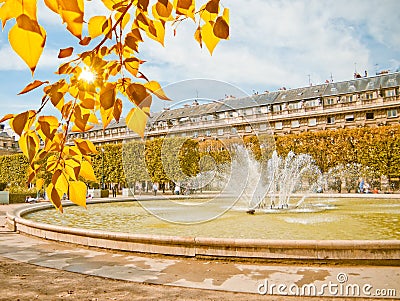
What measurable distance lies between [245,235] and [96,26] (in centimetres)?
889

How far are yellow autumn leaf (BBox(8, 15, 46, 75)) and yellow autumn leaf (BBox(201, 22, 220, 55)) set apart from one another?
2.04 ft

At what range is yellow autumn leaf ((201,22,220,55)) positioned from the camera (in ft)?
4.28

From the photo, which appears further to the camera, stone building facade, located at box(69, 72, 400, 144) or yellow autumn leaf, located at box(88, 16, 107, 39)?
stone building facade, located at box(69, 72, 400, 144)

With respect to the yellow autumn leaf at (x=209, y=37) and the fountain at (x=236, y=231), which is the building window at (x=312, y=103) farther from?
the yellow autumn leaf at (x=209, y=37)

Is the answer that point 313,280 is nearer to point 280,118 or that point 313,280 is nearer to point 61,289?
point 61,289

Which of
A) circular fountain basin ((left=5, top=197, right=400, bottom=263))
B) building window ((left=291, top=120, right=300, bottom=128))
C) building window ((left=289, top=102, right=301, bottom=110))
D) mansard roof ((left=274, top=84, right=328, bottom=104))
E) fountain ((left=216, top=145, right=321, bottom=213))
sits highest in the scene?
mansard roof ((left=274, top=84, right=328, bottom=104))

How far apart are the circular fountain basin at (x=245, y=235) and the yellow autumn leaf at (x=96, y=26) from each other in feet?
20.3

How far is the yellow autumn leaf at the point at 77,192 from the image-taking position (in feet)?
3.70

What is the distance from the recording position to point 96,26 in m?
1.15

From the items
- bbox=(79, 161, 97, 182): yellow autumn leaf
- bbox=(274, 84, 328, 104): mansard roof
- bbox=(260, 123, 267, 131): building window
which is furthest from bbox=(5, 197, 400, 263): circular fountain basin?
bbox=(274, 84, 328, 104): mansard roof

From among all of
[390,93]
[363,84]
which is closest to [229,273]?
[390,93]

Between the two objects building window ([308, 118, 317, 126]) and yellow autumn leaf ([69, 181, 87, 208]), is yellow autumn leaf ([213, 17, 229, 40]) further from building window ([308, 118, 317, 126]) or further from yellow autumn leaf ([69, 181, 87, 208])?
building window ([308, 118, 317, 126])

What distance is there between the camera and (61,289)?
5.57 m

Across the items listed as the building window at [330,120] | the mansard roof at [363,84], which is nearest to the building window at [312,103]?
the mansard roof at [363,84]
